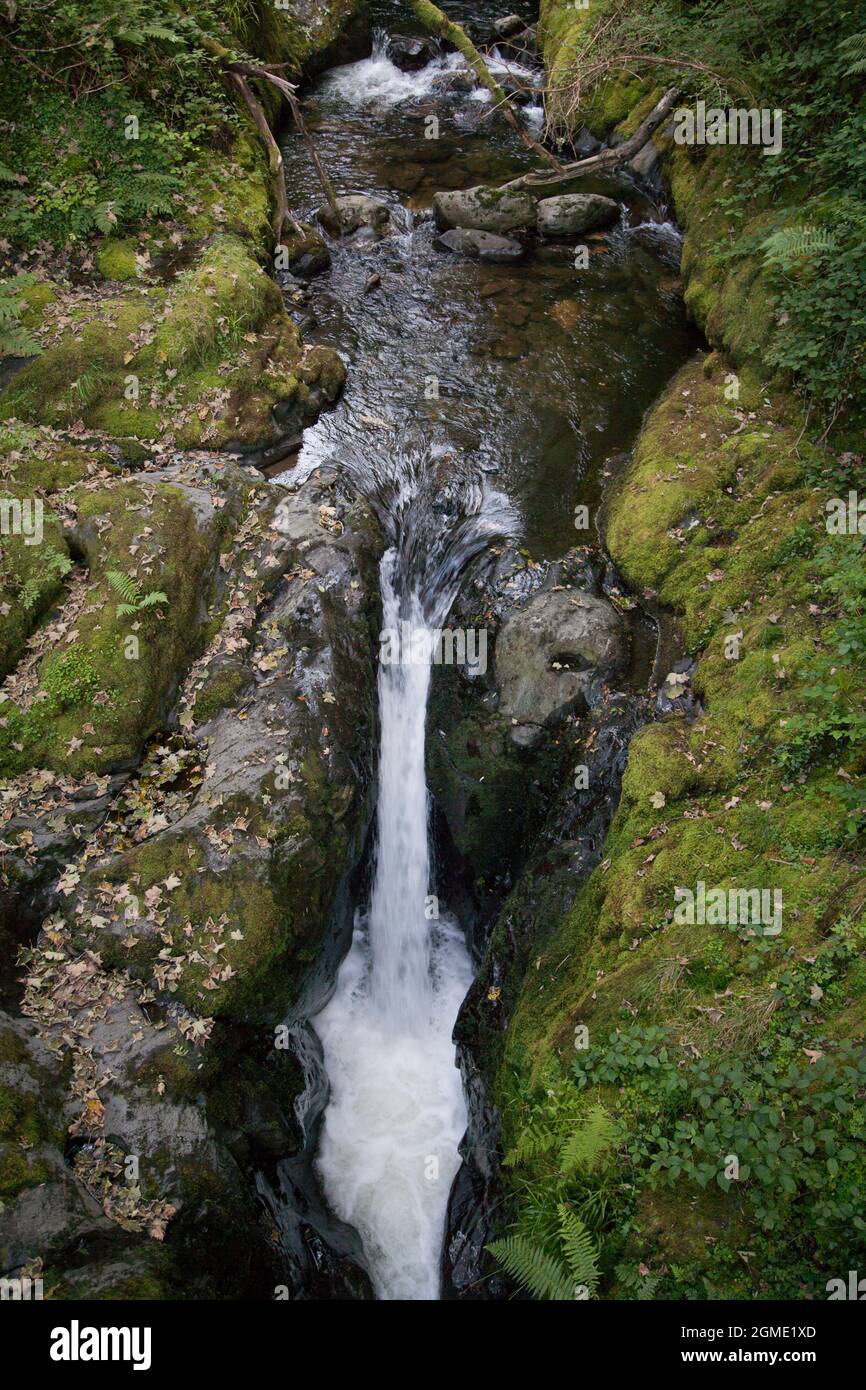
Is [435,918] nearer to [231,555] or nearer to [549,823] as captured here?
[549,823]

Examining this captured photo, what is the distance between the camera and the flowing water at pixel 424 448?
313 inches

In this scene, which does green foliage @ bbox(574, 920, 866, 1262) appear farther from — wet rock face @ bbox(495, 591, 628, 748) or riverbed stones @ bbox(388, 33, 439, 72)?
riverbed stones @ bbox(388, 33, 439, 72)

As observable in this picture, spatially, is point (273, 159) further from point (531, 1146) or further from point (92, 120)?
point (531, 1146)

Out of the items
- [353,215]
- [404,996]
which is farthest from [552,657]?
[353,215]

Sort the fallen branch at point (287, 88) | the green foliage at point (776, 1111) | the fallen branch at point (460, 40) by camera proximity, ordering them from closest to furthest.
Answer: the green foliage at point (776, 1111) < the fallen branch at point (287, 88) < the fallen branch at point (460, 40)

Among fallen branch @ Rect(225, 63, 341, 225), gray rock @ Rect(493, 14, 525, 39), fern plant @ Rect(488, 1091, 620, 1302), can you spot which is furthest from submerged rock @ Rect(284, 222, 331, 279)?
fern plant @ Rect(488, 1091, 620, 1302)

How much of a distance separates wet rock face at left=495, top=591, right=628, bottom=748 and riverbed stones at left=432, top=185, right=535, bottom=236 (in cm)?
851

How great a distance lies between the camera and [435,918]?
28.8 feet

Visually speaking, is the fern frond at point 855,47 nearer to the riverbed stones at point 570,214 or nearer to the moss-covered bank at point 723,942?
the moss-covered bank at point 723,942

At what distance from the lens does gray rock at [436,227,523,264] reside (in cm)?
1340

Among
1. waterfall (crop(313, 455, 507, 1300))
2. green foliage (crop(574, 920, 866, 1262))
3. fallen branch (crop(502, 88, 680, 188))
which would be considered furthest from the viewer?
fallen branch (crop(502, 88, 680, 188))

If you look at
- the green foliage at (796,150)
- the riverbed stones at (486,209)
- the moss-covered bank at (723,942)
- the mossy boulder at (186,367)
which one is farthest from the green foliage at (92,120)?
the moss-covered bank at (723,942)

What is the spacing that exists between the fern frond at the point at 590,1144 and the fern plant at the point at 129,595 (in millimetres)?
5709

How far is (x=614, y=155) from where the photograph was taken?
13.3 metres
